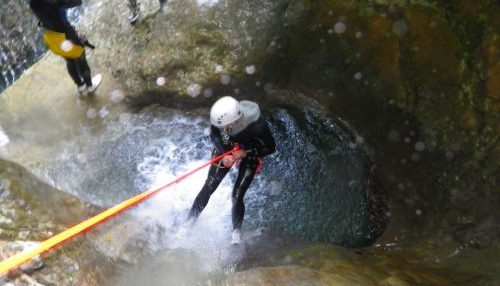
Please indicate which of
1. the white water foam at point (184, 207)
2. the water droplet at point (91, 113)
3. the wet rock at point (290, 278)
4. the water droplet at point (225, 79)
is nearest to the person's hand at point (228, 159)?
the white water foam at point (184, 207)

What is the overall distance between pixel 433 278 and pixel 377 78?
8.70ft

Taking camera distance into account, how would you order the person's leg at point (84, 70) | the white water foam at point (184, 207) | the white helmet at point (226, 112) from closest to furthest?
1. the white helmet at point (226, 112)
2. the white water foam at point (184, 207)
3. the person's leg at point (84, 70)

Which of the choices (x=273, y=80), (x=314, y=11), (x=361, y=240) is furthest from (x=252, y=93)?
(x=361, y=240)

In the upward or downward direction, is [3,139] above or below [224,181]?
above

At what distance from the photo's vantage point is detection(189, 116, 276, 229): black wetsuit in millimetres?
4117

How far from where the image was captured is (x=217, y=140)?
4.24 meters

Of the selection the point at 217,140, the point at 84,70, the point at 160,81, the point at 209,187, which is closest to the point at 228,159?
the point at 217,140

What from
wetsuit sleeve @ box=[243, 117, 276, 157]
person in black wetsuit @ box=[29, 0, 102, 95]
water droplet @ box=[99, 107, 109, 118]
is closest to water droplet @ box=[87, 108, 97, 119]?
water droplet @ box=[99, 107, 109, 118]

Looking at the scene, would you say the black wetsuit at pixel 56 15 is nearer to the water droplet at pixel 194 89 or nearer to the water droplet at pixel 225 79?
the water droplet at pixel 194 89

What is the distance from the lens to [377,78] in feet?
17.7

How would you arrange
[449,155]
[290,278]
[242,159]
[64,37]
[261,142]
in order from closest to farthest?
[290,278], [261,142], [242,159], [449,155], [64,37]

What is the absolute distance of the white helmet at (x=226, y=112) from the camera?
12.5 ft

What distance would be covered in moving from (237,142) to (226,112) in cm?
52

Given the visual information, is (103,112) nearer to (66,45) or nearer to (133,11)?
(66,45)
